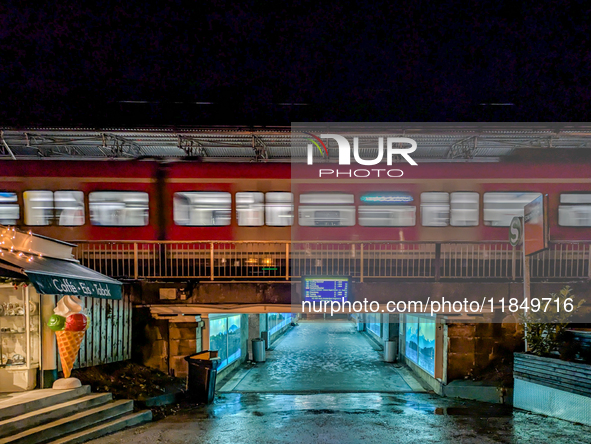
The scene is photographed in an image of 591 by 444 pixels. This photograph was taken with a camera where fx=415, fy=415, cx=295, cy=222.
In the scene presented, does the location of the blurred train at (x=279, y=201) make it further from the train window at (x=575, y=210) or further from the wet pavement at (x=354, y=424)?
the wet pavement at (x=354, y=424)

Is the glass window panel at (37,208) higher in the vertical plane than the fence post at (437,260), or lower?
higher

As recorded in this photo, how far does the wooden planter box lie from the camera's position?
24.4 feet

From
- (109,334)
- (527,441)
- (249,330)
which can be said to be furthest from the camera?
(249,330)

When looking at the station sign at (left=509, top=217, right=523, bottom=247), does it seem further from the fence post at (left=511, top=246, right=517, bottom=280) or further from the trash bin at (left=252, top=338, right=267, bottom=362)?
the trash bin at (left=252, top=338, right=267, bottom=362)

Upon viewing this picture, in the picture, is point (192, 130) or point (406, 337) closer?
point (192, 130)

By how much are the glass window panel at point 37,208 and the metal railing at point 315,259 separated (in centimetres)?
135

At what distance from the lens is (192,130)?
36.1 ft

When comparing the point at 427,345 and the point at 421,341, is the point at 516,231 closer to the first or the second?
the point at 427,345

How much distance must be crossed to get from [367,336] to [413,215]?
12067 millimetres

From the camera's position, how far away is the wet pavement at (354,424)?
23.7ft

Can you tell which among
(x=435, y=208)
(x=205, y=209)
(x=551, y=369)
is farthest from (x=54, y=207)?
(x=551, y=369)

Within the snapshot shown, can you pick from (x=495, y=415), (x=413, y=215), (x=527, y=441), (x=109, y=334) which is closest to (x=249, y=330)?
(x=109, y=334)

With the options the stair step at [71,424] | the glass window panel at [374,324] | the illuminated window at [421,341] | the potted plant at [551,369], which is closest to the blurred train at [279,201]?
the illuminated window at [421,341]

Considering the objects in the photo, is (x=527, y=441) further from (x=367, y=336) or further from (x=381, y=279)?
(x=367, y=336)
